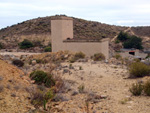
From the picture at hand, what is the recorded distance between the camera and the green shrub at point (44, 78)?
442 inches

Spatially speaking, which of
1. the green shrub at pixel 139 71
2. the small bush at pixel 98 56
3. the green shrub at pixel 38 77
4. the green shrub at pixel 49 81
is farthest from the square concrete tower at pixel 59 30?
the green shrub at pixel 49 81

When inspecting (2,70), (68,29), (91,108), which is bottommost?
(91,108)

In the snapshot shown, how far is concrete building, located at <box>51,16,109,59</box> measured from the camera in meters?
28.5

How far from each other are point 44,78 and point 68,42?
18644mm

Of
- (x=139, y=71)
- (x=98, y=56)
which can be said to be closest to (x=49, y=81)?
(x=139, y=71)

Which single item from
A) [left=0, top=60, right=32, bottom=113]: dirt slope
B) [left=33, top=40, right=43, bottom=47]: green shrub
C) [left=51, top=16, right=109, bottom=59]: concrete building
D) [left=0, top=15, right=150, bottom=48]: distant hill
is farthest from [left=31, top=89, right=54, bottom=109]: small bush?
[left=33, top=40, right=43, bottom=47]: green shrub

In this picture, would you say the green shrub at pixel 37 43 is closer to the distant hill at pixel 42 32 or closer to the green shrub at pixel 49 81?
the distant hill at pixel 42 32

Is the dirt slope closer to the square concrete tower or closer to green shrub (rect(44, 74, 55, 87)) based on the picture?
green shrub (rect(44, 74, 55, 87))

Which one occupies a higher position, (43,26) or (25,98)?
(43,26)

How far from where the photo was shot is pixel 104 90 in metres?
11.0

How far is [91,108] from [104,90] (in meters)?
2.94

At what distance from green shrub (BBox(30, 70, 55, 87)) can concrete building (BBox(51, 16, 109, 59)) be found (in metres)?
17.3

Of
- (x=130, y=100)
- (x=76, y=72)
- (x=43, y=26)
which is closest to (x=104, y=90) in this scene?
(x=130, y=100)

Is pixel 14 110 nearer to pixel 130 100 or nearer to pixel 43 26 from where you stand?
pixel 130 100
